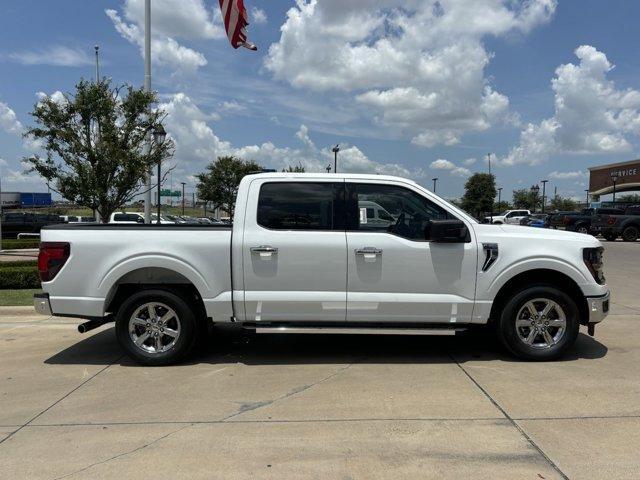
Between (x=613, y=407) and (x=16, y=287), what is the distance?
35.4ft

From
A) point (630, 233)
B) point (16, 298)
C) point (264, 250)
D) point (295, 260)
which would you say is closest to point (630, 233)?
point (630, 233)

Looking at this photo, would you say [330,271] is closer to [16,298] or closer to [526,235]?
[526,235]

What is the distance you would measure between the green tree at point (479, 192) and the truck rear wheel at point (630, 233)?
39.3m

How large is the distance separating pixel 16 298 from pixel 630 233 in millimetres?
27983

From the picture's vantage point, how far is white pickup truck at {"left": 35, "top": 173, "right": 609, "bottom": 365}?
5562 mm

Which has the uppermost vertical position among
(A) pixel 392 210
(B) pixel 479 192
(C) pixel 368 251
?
(B) pixel 479 192

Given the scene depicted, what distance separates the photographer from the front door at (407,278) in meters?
5.55

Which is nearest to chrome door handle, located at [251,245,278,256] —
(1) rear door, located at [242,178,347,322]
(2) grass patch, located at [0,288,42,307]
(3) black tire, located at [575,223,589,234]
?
(1) rear door, located at [242,178,347,322]

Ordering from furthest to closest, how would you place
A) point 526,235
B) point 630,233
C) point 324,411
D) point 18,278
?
1. point 630,233
2. point 18,278
3. point 526,235
4. point 324,411

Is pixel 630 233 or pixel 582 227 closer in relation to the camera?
pixel 630 233

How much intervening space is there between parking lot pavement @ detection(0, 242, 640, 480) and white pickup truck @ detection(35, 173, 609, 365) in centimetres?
48

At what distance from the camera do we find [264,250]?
18.2ft

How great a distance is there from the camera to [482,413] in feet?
14.6

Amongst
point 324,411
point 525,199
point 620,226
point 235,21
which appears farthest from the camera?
point 525,199
